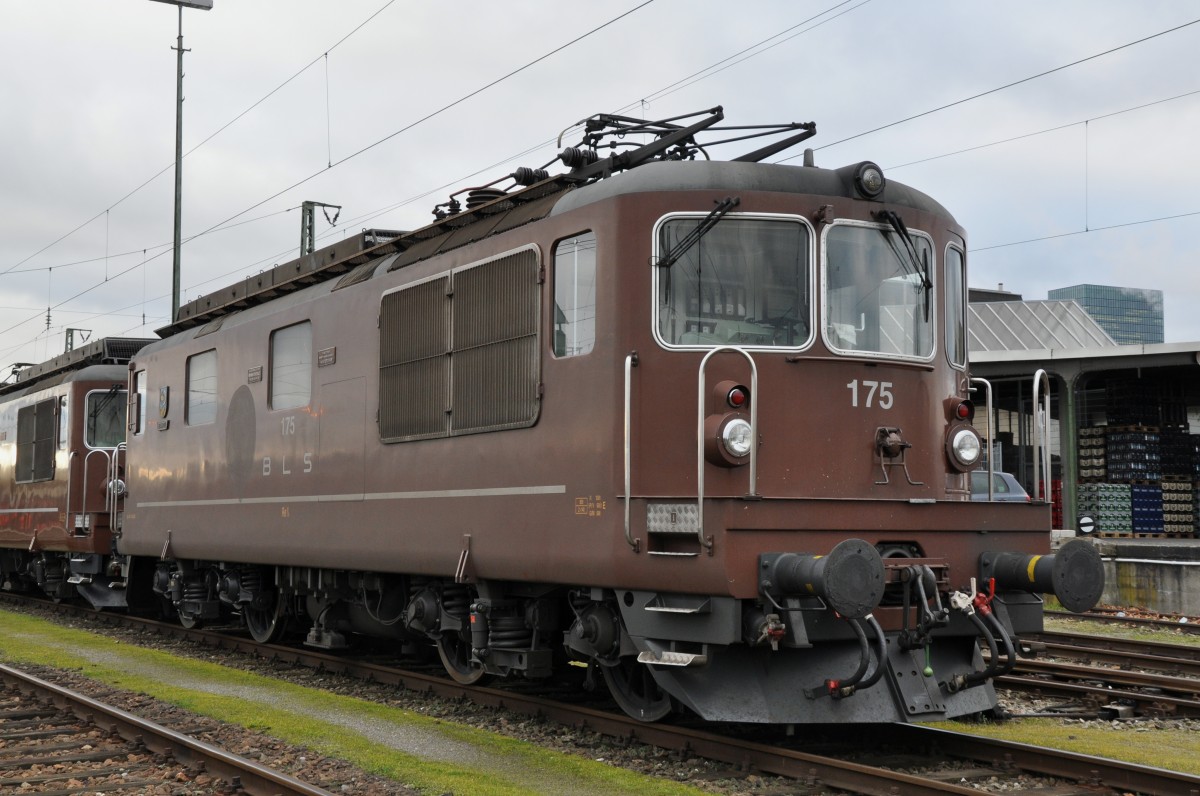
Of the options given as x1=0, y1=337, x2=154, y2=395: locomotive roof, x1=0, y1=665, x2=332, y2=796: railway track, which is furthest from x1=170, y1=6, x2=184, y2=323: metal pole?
x1=0, y1=665, x2=332, y2=796: railway track

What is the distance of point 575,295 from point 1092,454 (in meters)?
21.7

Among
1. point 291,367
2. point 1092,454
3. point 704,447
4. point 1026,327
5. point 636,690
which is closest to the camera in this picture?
point 704,447

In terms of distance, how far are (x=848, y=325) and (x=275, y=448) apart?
241 inches

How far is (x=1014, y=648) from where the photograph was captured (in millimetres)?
7762

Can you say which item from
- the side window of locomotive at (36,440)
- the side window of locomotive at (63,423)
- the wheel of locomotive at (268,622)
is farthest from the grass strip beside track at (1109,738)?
the side window of locomotive at (36,440)

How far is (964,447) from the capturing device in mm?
8383

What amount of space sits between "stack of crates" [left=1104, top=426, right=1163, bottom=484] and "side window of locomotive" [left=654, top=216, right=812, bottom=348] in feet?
69.1

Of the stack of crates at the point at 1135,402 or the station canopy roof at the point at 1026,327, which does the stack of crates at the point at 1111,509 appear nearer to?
the stack of crates at the point at 1135,402

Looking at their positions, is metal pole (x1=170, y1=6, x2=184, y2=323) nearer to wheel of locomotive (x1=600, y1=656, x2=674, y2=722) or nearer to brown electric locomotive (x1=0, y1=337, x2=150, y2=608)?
brown electric locomotive (x1=0, y1=337, x2=150, y2=608)

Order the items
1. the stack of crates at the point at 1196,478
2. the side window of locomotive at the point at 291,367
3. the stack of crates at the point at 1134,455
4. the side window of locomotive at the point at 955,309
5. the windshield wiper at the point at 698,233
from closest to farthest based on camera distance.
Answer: the windshield wiper at the point at 698,233 < the side window of locomotive at the point at 955,309 < the side window of locomotive at the point at 291,367 < the stack of crates at the point at 1134,455 < the stack of crates at the point at 1196,478

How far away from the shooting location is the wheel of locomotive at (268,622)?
43.6 feet

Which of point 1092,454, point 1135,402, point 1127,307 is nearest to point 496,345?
point 1092,454

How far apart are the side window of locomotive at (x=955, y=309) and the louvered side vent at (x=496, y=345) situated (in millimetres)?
2735

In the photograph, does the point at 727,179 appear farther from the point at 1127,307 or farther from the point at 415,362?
the point at 1127,307
